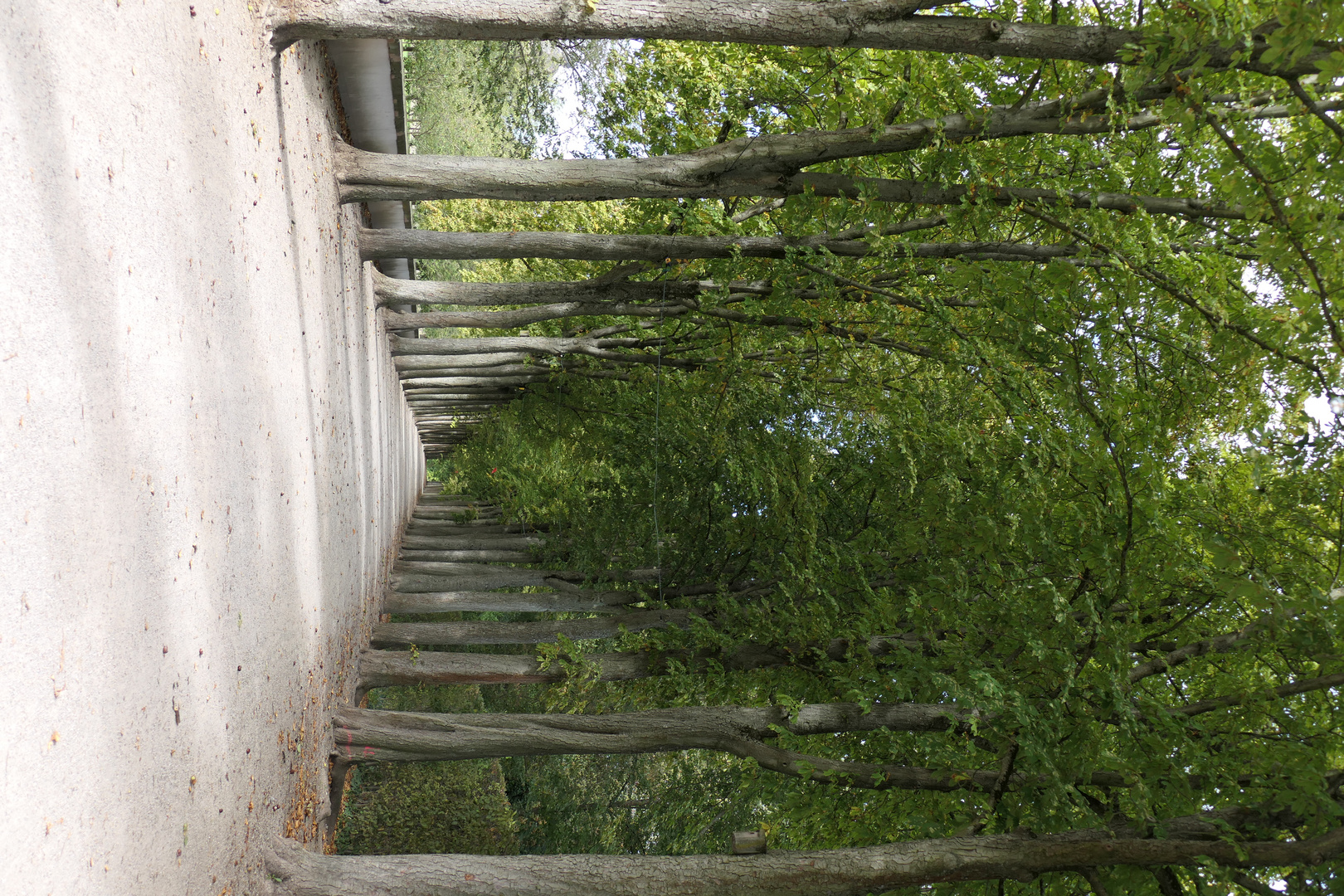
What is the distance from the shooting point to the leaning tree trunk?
427cm

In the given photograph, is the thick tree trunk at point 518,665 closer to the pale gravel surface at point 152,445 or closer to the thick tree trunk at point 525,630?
the thick tree trunk at point 525,630

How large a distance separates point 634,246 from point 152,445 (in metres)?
4.50

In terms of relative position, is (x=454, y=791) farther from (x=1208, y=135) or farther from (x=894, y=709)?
(x=1208, y=135)

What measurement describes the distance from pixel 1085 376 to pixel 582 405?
8.89 meters

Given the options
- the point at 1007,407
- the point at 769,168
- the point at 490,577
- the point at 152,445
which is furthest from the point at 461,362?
the point at 152,445

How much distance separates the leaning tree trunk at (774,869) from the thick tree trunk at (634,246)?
12.9 ft

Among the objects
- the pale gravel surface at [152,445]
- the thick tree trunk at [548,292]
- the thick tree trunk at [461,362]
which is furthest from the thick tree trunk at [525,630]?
the thick tree trunk at [461,362]

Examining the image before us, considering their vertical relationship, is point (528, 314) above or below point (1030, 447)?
above

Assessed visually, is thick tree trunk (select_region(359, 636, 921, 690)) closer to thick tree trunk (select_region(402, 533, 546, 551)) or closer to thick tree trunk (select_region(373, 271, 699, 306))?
thick tree trunk (select_region(373, 271, 699, 306))

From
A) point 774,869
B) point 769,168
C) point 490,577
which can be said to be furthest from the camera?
point 490,577

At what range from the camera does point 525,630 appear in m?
9.67

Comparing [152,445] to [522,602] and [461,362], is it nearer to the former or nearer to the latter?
[522,602]

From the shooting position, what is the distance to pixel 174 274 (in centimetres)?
349

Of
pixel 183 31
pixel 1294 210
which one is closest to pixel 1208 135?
pixel 1294 210
